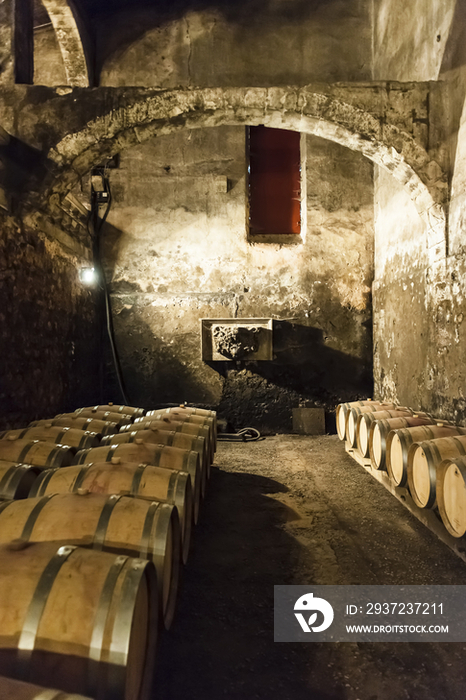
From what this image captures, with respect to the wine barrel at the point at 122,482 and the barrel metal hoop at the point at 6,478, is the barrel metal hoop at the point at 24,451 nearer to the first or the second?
the barrel metal hoop at the point at 6,478

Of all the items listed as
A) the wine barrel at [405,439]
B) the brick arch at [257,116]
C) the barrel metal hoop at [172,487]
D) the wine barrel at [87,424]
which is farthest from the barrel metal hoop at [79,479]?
the brick arch at [257,116]

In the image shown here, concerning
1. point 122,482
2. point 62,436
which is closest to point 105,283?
point 62,436

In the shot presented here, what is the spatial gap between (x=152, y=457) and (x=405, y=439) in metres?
2.21

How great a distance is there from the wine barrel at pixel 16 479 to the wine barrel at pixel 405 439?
2.90 metres

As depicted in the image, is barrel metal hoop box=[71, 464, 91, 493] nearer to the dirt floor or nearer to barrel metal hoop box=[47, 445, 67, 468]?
barrel metal hoop box=[47, 445, 67, 468]

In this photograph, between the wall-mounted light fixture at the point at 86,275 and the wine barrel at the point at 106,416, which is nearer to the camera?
the wine barrel at the point at 106,416

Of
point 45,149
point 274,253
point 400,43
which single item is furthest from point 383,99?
point 45,149

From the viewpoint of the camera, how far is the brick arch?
4832mm

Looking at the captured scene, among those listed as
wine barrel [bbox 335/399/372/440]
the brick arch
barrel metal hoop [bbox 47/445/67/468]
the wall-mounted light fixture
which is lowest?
wine barrel [bbox 335/399/372/440]

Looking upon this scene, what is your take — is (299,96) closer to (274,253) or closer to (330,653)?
(274,253)

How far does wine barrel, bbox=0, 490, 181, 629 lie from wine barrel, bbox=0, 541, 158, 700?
1.09 feet

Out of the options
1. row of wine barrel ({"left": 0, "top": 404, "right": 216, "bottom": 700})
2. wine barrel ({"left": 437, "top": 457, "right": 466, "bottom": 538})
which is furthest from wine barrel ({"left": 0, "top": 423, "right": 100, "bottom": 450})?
wine barrel ({"left": 437, "top": 457, "right": 466, "bottom": 538})

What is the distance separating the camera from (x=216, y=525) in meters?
3.55

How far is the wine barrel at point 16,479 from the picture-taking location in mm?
2547
